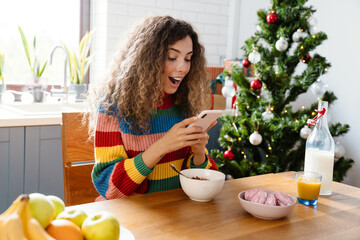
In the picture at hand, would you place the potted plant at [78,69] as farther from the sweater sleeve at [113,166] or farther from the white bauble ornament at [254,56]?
the sweater sleeve at [113,166]

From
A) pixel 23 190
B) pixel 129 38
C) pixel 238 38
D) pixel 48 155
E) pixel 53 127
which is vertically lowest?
pixel 23 190

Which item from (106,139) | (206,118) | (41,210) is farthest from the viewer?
(106,139)

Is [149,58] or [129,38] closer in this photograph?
[149,58]

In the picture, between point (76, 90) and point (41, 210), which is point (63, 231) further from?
point (76, 90)

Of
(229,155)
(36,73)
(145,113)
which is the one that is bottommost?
(229,155)

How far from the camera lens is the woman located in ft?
4.28

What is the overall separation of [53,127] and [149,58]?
971 mm

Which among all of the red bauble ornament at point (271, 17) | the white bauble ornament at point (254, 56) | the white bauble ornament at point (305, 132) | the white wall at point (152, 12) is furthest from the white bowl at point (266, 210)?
the white wall at point (152, 12)

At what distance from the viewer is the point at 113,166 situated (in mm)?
1323

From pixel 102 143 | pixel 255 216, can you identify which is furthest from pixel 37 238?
pixel 102 143

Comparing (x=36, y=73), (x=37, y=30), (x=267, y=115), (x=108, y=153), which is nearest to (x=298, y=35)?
(x=267, y=115)

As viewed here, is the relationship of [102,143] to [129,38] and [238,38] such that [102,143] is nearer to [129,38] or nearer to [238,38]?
[129,38]

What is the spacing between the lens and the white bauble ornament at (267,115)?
248cm

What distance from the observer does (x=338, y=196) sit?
4.33ft
